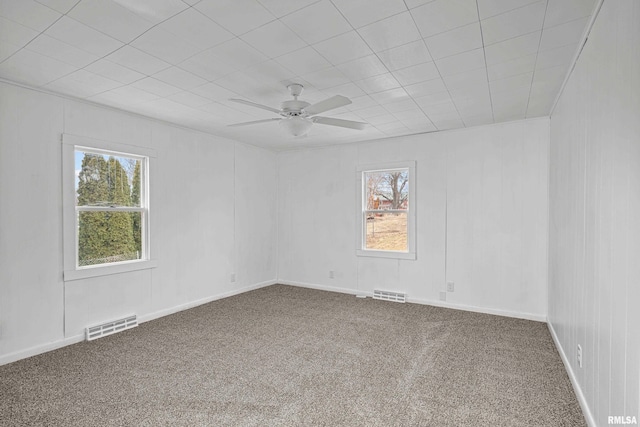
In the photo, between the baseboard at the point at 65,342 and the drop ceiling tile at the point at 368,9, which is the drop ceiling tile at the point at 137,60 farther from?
the baseboard at the point at 65,342

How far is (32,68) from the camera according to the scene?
8.80 feet

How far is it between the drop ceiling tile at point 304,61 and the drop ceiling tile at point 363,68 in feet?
0.55

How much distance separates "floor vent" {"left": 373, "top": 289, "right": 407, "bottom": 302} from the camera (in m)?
4.94

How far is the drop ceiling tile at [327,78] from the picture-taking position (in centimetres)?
275

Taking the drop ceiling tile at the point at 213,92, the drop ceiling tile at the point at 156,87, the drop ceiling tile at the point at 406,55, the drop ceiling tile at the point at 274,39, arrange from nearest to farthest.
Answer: the drop ceiling tile at the point at 274,39 → the drop ceiling tile at the point at 406,55 → the drop ceiling tile at the point at 156,87 → the drop ceiling tile at the point at 213,92

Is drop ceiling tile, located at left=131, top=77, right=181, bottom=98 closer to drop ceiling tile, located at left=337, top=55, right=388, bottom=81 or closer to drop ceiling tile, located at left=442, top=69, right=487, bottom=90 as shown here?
drop ceiling tile, located at left=337, top=55, right=388, bottom=81

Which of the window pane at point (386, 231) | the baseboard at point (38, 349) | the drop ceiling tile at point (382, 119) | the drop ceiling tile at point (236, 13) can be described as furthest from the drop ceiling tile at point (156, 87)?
the window pane at point (386, 231)

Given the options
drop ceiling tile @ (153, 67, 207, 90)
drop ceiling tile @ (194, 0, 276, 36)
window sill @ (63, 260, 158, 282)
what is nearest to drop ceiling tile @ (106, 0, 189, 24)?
drop ceiling tile @ (194, 0, 276, 36)

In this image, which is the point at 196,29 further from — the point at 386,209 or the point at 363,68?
the point at 386,209

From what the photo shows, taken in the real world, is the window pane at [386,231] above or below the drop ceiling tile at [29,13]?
below

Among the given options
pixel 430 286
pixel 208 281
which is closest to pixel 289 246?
pixel 208 281

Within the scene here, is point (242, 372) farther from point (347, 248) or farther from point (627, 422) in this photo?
point (347, 248)

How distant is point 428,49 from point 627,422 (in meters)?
2.34

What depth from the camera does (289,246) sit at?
A: 20.2 ft
